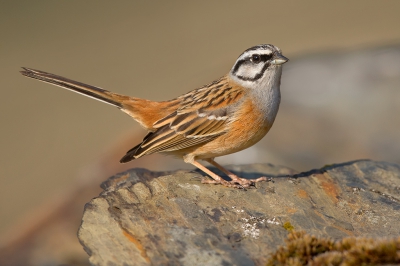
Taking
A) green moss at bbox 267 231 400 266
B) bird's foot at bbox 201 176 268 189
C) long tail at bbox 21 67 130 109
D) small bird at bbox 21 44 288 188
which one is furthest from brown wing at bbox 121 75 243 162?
green moss at bbox 267 231 400 266

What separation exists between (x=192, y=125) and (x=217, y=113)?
1.36ft

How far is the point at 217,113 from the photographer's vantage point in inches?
334

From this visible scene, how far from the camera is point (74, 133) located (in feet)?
57.6

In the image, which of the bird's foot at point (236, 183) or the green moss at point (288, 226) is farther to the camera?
the bird's foot at point (236, 183)

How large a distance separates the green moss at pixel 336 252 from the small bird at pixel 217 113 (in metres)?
2.51

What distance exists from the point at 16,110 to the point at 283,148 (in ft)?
33.7

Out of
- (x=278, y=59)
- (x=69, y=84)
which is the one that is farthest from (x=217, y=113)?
(x=69, y=84)

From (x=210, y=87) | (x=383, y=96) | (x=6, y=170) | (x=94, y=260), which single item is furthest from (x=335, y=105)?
(x=6, y=170)

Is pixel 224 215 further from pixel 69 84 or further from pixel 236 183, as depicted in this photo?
pixel 69 84

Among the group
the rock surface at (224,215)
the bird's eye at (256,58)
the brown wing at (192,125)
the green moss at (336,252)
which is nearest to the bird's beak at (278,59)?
the bird's eye at (256,58)

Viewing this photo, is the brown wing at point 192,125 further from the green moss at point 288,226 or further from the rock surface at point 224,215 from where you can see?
the green moss at point 288,226

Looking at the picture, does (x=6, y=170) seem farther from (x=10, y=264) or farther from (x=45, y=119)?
(x=10, y=264)

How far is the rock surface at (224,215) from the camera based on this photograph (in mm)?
6094

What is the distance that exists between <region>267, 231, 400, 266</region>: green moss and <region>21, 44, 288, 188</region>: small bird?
2508mm
